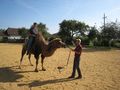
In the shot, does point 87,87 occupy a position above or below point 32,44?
A: below

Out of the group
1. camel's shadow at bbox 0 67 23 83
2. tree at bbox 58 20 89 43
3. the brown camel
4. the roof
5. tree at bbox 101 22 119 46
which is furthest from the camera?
the roof

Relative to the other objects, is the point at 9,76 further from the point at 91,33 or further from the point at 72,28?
the point at 72,28

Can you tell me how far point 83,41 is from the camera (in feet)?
180

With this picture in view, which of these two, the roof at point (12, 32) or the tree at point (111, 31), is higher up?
the roof at point (12, 32)

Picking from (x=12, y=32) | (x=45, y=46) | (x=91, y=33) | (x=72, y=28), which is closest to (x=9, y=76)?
(x=45, y=46)

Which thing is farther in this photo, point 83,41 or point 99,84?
point 83,41

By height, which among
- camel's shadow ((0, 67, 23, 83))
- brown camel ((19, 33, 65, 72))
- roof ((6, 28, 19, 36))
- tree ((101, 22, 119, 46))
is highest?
roof ((6, 28, 19, 36))

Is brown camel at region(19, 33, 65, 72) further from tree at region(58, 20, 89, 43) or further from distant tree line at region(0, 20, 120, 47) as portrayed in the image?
tree at region(58, 20, 89, 43)

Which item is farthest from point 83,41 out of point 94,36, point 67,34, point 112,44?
point 67,34

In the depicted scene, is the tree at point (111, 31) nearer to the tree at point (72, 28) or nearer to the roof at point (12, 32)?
the tree at point (72, 28)

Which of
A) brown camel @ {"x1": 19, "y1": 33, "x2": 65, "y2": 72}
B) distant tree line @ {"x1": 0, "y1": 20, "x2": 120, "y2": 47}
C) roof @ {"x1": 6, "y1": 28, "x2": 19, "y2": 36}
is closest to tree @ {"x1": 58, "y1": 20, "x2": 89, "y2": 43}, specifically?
distant tree line @ {"x1": 0, "y1": 20, "x2": 120, "y2": 47}

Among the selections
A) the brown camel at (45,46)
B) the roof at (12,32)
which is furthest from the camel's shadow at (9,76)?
the roof at (12,32)

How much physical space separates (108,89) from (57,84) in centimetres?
223

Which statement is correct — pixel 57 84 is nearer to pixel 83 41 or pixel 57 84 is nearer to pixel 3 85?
pixel 3 85
